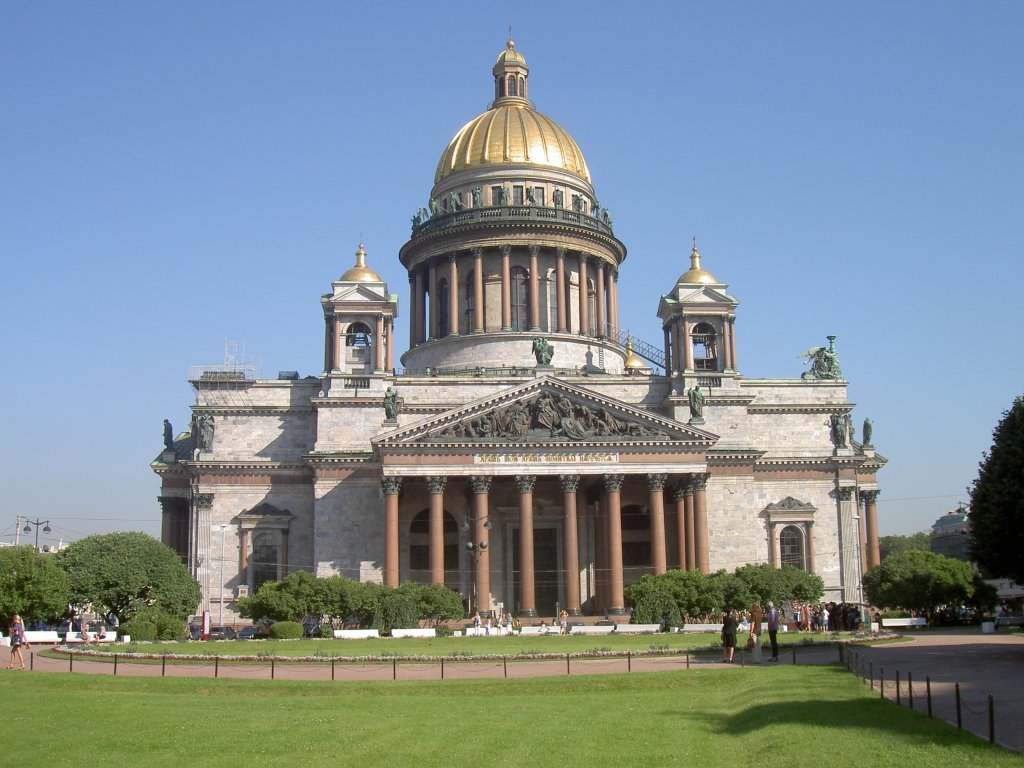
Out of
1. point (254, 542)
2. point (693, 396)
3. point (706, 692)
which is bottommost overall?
point (706, 692)

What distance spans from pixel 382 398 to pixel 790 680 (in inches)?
1736

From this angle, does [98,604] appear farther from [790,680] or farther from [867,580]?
[867,580]

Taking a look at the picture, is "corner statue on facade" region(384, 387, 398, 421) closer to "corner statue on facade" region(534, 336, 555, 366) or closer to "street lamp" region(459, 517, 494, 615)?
"street lamp" region(459, 517, 494, 615)

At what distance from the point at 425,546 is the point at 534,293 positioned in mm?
20595

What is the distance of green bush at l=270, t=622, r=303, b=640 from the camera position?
179 ft

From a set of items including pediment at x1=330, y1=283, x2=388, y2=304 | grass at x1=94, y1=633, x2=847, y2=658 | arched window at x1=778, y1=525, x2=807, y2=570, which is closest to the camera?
grass at x1=94, y1=633, x2=847, y2=658

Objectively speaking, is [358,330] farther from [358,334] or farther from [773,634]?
[773,634]

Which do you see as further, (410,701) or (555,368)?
(555,368)

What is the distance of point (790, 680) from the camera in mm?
31703

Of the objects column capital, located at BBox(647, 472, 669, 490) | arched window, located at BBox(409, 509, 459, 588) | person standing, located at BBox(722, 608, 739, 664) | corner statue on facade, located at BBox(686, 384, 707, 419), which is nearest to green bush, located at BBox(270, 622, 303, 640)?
arched window, located at BBox(409, 509, 459, 588)

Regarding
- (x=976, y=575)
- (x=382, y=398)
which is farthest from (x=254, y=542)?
(x=976, y=575)

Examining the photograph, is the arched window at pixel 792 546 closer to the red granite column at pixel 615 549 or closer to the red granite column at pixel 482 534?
Answer: the red granite column at pixel 615 549

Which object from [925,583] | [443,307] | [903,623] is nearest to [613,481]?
[903,623]

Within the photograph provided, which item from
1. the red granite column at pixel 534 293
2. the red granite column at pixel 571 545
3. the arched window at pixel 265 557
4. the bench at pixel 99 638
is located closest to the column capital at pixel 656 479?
the red granite column at pixel 571 545
